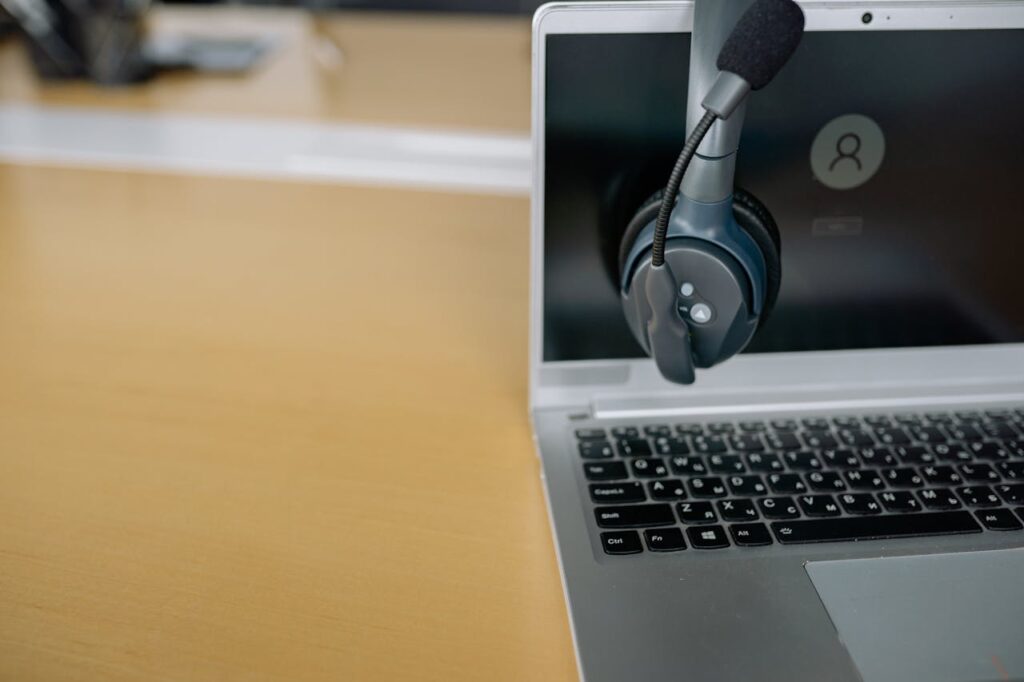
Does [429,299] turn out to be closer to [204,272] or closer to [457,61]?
[204,272]

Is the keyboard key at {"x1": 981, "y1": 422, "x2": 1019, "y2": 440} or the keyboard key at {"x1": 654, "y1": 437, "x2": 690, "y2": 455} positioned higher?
the keyboard key at {"x1": 654, "y1": 437, "x2": 690, "y2": 455}

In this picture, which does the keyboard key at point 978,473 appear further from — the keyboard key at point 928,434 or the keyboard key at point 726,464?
the keyboard key at point 726,464

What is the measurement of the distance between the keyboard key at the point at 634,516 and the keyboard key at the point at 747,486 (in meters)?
0.04

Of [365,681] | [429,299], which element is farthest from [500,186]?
[365,681]

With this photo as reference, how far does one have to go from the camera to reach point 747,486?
521 mm

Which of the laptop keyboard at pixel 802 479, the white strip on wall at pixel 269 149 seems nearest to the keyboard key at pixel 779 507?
the laptop keyboard at pixel 802 479

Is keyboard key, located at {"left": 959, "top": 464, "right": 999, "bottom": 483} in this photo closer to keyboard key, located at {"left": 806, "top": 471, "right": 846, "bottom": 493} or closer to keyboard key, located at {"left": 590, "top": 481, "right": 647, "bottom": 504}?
keyboard key, located at {"left": 806, "top": 471, "right": 846, "bottom": 493}

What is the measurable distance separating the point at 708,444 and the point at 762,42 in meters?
0.24

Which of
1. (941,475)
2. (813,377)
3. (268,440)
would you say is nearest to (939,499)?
(941,475)

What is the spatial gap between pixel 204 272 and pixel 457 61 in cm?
60

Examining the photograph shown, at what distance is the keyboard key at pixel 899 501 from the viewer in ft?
1.67

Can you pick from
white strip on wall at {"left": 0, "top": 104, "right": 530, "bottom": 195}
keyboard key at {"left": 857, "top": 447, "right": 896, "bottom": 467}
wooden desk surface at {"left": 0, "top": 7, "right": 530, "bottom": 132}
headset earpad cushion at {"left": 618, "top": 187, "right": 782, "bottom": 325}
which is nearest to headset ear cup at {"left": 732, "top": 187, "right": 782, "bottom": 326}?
headset earpad cushion at {"left": 618, "top": 187, "right": 782, "bottom": 325}

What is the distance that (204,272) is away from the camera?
2.53ft

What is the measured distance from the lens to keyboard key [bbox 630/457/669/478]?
0.53 m
